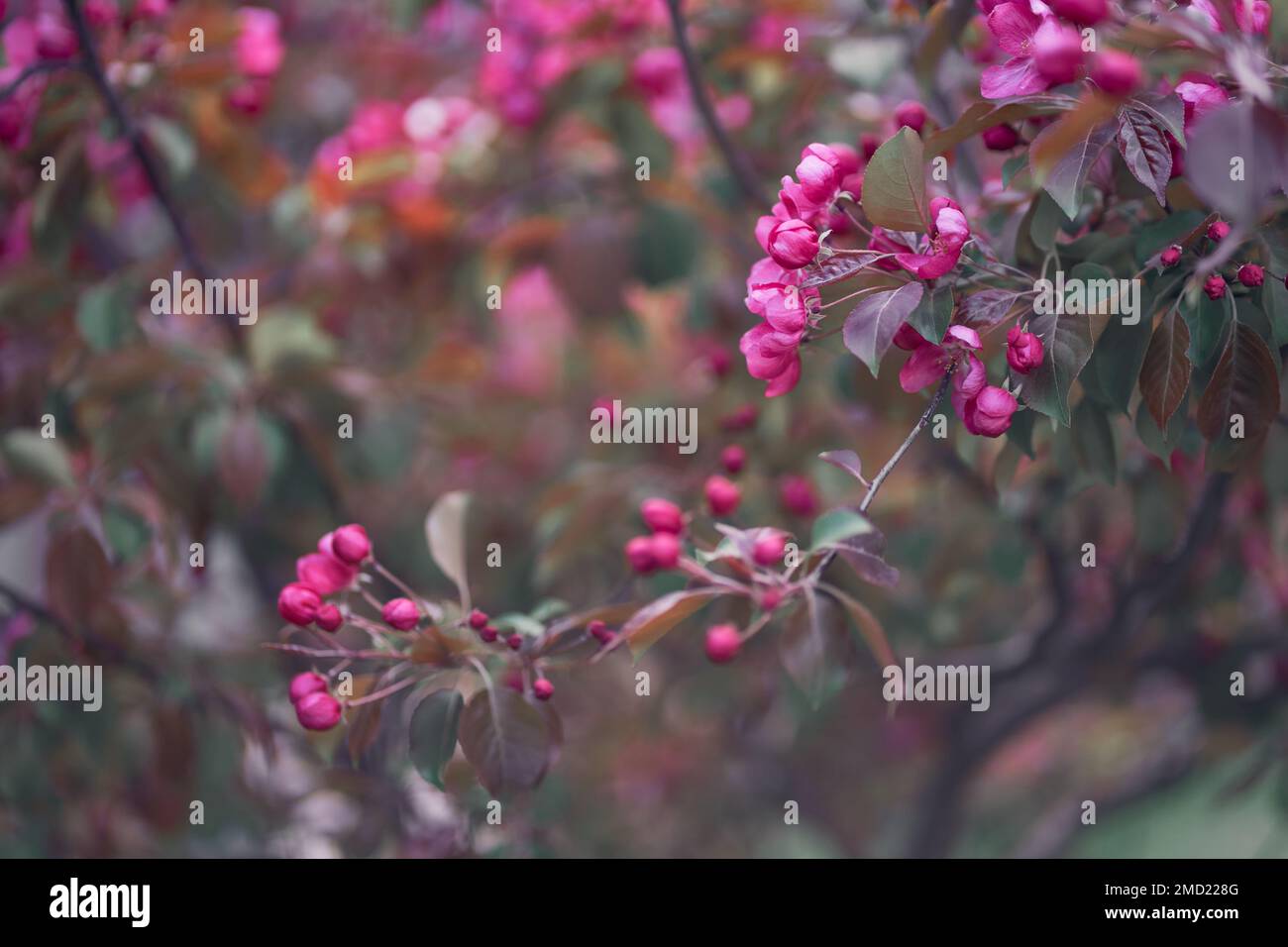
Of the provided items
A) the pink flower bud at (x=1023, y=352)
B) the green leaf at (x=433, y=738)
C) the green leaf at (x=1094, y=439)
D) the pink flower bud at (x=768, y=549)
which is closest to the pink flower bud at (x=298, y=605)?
the green leaf at (x=433, y=738)

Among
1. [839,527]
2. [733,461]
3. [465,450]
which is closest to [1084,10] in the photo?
[839,527]

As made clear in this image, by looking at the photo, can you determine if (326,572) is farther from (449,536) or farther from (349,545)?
(449,536)

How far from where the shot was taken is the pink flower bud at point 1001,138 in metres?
0.96

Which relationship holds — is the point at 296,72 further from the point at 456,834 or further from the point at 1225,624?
the point at 1225,624

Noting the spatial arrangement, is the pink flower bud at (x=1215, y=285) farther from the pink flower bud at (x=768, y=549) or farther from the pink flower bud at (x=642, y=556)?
the pink flower bud at (x=642, y=556)

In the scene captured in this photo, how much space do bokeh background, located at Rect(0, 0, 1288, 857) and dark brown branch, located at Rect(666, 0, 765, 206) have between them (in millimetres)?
55

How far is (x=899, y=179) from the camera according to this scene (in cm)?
80

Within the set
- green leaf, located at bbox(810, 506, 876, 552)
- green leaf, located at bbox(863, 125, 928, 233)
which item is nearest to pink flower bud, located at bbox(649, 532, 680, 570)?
green leaf, located at bbox(810, 506, 876, 552)

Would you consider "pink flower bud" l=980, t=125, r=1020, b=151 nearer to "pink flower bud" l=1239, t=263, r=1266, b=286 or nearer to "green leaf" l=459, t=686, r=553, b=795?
"pink flower bud" l=1239, t=263, r=1266, b=286

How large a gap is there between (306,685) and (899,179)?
67 cm

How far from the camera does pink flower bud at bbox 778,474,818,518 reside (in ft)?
5.03

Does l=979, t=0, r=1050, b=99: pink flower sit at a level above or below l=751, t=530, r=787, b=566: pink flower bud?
above

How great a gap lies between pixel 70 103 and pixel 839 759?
2.34 meters

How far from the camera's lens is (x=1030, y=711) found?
190cm
